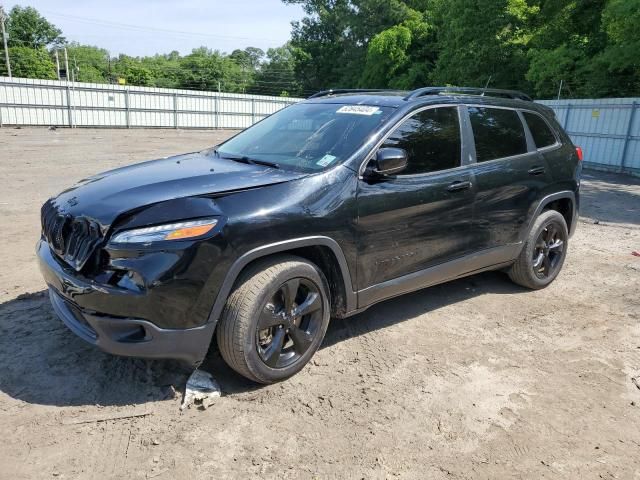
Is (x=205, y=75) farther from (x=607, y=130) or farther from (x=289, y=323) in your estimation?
(x=289, y=323)

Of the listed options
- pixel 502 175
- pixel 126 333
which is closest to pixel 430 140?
pixel 502 175

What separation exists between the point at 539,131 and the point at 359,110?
210cm

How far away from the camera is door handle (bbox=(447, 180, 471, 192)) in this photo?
392cm

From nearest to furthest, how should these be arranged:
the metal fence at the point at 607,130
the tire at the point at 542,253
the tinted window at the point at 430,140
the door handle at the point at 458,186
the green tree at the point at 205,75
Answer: the tinted window at the point at 430,140 < the door handle at the point at 458,186 < the tire at the point at 542,253 < the metal fence at the point at 607,130 < the green tree at the point at 205,75

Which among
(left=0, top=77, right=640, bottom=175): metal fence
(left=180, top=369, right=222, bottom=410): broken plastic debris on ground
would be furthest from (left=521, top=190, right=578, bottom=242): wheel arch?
(left=0, top=77, right=640, bottom=175): metal fence

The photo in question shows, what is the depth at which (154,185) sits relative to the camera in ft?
9.93

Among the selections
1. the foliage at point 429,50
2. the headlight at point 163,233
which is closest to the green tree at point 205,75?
the foliage at point 429,50

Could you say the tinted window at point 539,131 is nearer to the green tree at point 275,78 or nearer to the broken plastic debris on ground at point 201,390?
the broken plastic debris on ground at point 201,390

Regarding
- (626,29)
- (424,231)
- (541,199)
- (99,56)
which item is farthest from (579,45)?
(99,56)

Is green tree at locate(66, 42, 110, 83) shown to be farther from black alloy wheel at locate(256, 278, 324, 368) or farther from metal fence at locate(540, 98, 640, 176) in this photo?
black alloy wheel at locate(256, 278, 324, 368)

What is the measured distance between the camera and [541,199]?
4758mm

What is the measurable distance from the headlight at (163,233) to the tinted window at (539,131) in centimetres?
352

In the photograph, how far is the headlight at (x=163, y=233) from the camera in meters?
2.67

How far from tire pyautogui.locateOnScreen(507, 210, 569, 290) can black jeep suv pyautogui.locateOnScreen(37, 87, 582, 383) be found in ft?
0.08
